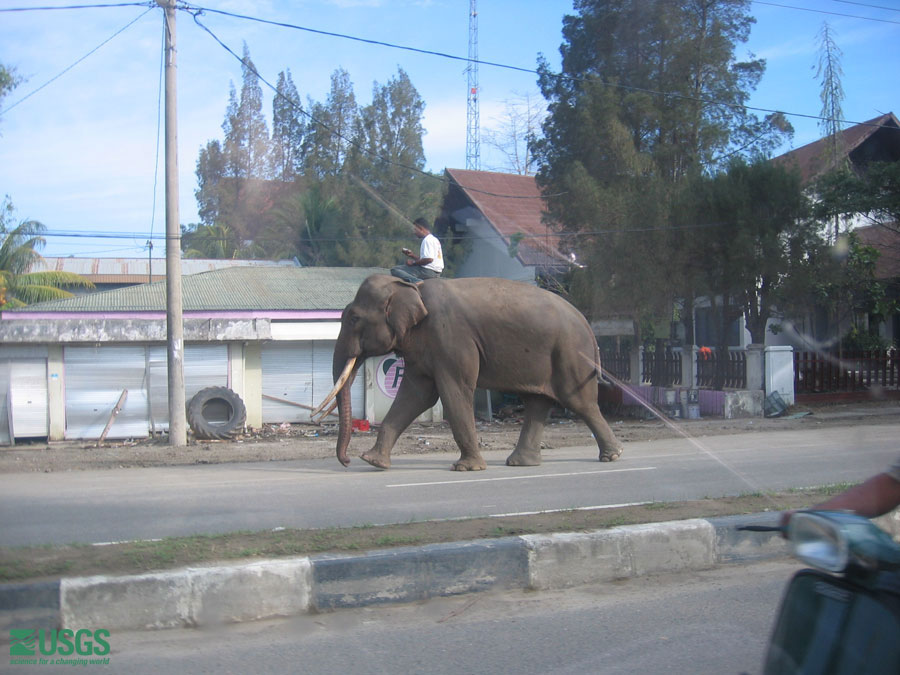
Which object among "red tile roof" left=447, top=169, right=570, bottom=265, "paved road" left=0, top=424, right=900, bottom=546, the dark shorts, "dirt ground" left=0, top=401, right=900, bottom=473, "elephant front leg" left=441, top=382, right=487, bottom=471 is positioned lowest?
"dirt ground" left=0, top=401, right=900, bottom=473

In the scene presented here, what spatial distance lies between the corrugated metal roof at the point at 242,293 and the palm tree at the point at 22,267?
391cm

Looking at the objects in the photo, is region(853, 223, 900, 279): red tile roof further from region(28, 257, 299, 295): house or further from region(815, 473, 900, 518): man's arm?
region(28, 257, 299, 295): house

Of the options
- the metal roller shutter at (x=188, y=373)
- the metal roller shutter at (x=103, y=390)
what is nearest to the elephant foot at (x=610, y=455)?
the metal roller shutter at (x=188, y=373)

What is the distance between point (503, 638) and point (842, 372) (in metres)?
16.9

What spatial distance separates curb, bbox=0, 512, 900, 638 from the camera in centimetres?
432

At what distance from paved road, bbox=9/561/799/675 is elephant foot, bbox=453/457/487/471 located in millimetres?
4756

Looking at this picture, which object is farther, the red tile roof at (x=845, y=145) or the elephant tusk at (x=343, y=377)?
the red tile roof at (x=845, y=145)

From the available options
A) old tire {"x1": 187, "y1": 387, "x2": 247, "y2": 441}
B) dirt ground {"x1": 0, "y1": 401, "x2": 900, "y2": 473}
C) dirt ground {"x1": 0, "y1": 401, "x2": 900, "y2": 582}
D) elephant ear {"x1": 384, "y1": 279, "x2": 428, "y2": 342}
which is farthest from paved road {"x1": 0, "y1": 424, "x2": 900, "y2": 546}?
old tire {"x1": 187, "y1": 387, "x2": 247, "y2": 441}

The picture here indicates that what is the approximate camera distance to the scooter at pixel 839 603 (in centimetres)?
197

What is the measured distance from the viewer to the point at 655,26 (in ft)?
69.2

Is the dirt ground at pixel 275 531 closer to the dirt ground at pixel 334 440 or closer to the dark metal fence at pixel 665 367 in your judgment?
the dirt ground at pixel 334 440

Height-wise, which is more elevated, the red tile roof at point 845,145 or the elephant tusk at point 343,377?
the red tile roof at point 845,145

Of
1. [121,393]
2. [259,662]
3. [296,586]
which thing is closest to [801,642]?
[259,662]

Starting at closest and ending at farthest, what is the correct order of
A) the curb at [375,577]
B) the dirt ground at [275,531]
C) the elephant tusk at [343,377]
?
the curb at [375,577], the dirt ground at [275,531], the elephant tusk at [343,377]
